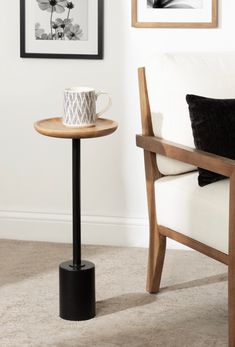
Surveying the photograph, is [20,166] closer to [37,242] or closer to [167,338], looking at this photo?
[37,242]

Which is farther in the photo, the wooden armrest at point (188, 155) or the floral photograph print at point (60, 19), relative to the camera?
the floral photograph print at point (60, 19)

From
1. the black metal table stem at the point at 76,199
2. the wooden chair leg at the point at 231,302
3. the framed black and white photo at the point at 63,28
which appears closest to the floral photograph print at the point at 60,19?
the framed black and white photo at the point at 63,28

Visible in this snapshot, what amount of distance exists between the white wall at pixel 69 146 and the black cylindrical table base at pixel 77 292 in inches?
30.6

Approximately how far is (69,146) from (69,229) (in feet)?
1.14

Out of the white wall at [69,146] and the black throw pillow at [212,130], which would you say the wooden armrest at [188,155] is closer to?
the black throw pillow at [212,130]

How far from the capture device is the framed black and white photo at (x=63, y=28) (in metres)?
3.18

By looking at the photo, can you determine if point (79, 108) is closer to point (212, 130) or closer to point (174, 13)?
point (212, 130)

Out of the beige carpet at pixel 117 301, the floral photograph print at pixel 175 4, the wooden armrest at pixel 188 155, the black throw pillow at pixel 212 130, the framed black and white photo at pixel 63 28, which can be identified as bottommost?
the beige carpet at pixel 117 301

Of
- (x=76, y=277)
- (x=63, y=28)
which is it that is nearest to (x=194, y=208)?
(x=76, y=277)

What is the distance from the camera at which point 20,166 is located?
338 cm

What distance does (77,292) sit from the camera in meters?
2.56

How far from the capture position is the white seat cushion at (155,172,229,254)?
2379 mm

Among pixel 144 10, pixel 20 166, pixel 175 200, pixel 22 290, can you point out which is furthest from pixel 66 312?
pixel 144 10

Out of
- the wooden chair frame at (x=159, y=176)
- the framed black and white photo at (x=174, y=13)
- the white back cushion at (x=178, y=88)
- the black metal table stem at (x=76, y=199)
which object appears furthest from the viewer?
the framed black and white photo at (x=174, y=13)
